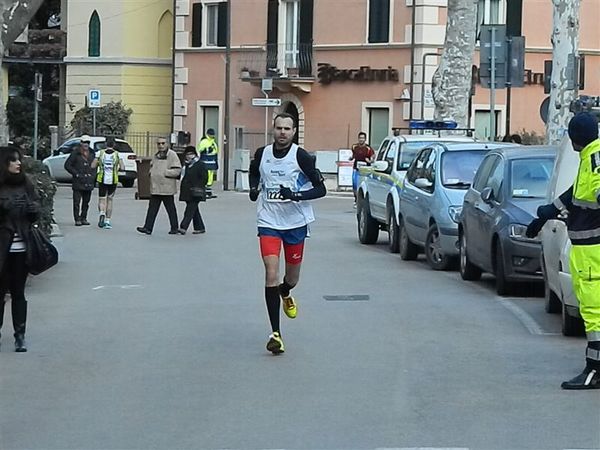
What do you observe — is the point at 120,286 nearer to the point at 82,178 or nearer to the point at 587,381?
the point at 587,381

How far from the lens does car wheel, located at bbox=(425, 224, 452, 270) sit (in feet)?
62.5

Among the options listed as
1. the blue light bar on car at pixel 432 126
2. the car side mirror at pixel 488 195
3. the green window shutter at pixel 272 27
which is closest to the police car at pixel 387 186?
the blue light bar on car at pixel 432 126

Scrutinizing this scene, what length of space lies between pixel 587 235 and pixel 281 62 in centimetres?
4028

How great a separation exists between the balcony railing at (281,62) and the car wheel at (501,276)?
33292mm

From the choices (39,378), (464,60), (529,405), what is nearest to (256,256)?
(39,378)

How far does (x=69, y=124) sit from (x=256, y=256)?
120 feet

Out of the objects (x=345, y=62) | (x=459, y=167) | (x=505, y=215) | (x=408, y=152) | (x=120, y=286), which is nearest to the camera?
(x=505, y=215)

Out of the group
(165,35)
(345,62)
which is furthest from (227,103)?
(165,35)

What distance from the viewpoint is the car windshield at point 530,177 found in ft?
53.0

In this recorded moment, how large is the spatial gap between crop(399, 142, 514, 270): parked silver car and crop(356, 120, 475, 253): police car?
1050mm

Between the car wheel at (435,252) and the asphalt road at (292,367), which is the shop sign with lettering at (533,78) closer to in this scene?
the car wheel at (435,252)

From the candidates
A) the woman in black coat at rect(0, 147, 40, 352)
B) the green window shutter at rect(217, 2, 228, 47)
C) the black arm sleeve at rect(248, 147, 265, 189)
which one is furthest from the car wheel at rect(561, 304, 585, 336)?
the green window shutter at rect(217, 2, 228, 47)

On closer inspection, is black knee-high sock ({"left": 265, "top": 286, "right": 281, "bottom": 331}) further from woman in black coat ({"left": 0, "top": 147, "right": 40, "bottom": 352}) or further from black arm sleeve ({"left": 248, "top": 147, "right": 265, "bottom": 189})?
woman in black coat ({"left": 0, "top": 147, "right": 40, "bottom": 352})

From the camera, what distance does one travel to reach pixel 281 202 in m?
11.5
